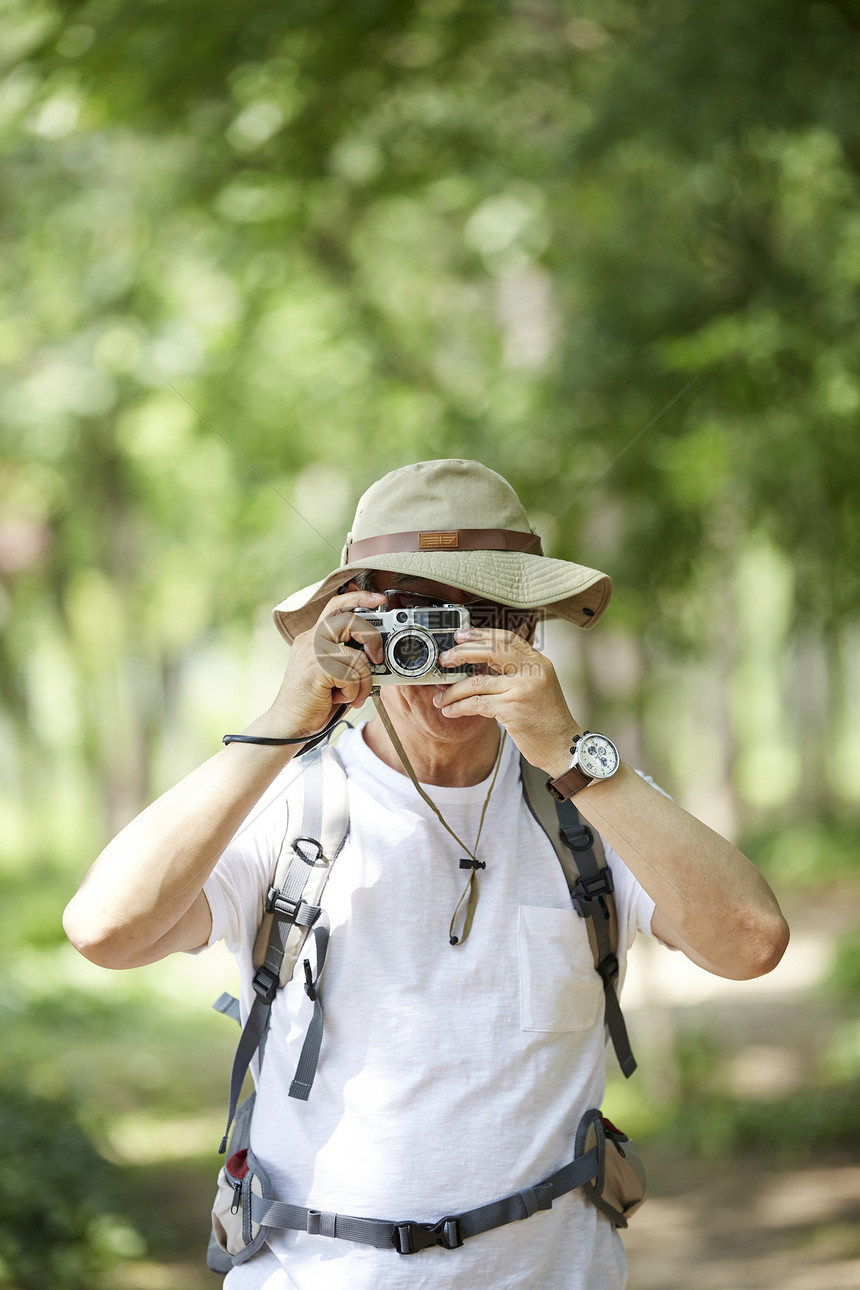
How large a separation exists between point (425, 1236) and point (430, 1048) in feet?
0.91

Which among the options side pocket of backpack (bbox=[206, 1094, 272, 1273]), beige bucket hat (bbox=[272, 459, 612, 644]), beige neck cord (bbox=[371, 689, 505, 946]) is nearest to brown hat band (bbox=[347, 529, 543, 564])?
beige bucket hat (bbox=[272, 459, 612, 644])

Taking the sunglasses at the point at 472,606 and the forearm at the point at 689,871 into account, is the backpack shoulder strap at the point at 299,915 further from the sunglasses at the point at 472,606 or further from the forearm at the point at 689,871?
the forearm at the point at 689,871

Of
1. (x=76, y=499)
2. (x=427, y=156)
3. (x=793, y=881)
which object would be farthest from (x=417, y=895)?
(x=793, y=881)

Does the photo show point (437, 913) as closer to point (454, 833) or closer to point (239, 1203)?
point (454, 833)

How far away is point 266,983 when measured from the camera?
196cm

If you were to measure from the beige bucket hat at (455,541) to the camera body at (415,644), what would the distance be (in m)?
0.07

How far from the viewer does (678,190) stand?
564 centimetres

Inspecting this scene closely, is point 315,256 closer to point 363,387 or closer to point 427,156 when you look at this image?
point 363,387

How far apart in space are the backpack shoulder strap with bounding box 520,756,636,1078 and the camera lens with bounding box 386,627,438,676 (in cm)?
34

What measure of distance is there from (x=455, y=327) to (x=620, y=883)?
7.20 meters

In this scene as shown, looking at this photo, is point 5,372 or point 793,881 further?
point 793,881

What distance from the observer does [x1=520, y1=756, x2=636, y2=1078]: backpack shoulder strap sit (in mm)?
2035

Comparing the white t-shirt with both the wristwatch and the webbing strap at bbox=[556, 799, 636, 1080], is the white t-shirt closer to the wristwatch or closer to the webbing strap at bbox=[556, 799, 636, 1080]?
the webbing strap at bbox=[556, 799, 636, 1080]

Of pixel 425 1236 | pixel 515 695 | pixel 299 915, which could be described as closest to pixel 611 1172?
pixel 425 1236
